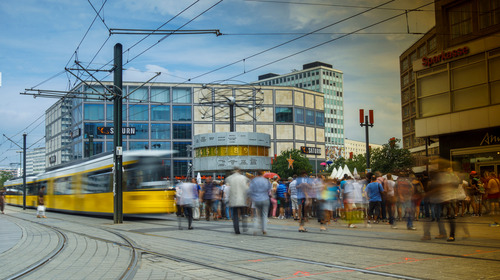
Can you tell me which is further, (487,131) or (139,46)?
(487,131)

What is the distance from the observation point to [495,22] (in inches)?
1017

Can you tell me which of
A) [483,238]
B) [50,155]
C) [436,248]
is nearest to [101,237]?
[436,248]

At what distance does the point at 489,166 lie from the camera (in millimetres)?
26188

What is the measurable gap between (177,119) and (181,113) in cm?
126

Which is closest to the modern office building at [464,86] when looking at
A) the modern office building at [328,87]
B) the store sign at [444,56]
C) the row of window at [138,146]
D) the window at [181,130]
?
the store sign at [444,56]

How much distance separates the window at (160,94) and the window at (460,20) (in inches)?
2332

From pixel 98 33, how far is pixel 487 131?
19.7 metres

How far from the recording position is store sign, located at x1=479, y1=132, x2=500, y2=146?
84.4 ft

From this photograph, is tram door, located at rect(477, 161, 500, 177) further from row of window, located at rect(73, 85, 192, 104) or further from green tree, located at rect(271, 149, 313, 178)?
row of window, located at rect(73, 85, 192, 104)

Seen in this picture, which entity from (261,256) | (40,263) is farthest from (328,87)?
(40,263)

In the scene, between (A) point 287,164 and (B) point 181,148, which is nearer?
(A) point 287,164

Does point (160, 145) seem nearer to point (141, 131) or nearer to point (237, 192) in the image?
point (141, 131)

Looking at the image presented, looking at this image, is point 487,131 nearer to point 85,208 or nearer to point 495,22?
point 495,22

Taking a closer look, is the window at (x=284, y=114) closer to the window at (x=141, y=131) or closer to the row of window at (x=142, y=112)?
the row of window at (x=142, y=112)
